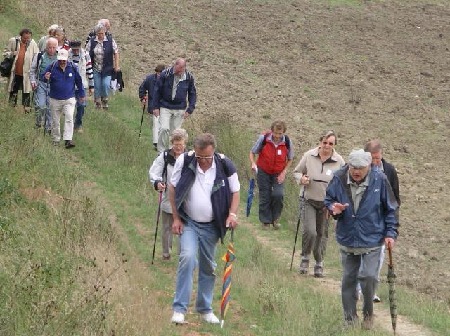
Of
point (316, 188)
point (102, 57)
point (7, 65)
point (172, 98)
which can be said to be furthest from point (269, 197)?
point (102, 57)

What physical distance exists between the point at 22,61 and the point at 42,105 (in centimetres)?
144

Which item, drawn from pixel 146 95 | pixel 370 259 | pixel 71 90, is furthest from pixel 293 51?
pixel 370 259

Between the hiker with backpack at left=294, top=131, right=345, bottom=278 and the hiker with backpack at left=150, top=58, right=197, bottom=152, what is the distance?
425 centimetres

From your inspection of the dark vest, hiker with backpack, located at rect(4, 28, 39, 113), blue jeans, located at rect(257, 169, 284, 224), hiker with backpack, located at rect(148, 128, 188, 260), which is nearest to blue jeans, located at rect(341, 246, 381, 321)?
hiker with backpack, located at rect(148, 128, 188, 260)

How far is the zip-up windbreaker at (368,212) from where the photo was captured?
33.3 ft

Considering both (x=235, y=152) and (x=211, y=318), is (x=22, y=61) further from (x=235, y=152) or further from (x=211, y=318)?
(x=211, y=318)

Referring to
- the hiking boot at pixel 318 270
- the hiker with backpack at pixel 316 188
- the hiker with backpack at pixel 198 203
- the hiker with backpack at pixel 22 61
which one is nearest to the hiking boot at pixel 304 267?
the hiker with backpack at pixel 316 188

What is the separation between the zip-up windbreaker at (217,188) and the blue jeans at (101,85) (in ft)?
35.6

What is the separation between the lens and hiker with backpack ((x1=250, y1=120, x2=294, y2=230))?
49.8 ft

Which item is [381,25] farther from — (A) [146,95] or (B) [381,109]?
(A) [146,95]

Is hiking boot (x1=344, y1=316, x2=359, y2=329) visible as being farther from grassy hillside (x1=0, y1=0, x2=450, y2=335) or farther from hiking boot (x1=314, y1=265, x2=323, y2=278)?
hiking boot (x1=314, y1=265, x2=323, y2=278)

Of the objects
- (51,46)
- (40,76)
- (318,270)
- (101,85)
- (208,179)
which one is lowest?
(318,270)

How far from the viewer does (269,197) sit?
624 inches

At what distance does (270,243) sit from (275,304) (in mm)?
4536
